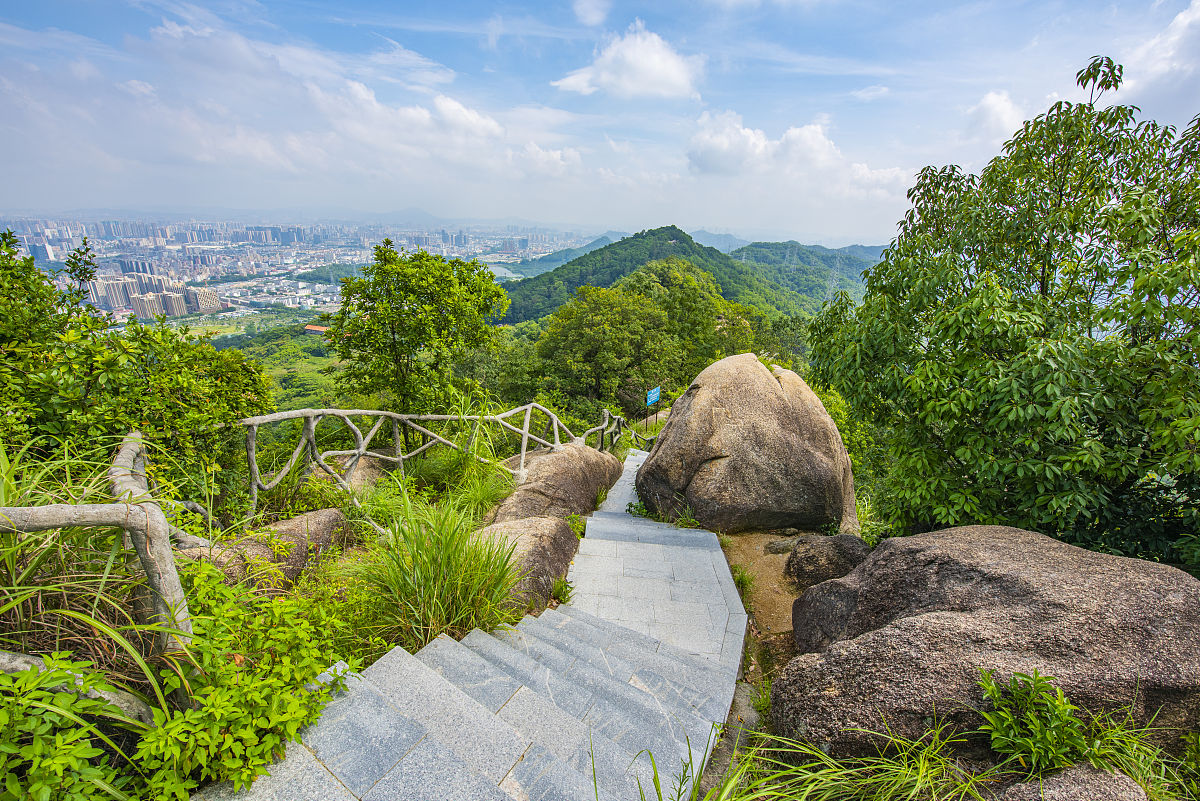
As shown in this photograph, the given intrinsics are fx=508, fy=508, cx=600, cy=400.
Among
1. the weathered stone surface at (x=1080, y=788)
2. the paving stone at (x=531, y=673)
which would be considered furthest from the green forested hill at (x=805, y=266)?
the paving stone at (x=531, y=673)

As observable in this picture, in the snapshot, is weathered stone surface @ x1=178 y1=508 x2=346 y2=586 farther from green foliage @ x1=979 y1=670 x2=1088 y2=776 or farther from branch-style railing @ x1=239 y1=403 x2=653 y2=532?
green foliage @ x1=979 y1=670 x2=1088 y2=776

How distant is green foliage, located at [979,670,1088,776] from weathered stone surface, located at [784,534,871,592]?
2488 mm

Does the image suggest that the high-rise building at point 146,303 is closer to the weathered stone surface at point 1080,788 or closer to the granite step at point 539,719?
the granite step at point 539,719

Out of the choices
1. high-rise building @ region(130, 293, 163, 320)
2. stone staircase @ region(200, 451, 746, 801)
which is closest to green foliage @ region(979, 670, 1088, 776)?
stone staircase @ region(200, 451, 746, 801)

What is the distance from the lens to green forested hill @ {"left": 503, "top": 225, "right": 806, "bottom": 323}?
65056 millimetres

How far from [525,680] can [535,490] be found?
332 centimetres

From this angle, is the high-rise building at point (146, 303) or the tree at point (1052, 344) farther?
the high-rise building at point (146, 303)

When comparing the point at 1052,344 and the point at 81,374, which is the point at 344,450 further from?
the point at 1052,344

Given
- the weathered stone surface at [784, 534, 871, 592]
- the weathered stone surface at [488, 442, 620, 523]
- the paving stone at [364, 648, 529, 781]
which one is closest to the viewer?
the paving stone at [364, 648, 529, 781]

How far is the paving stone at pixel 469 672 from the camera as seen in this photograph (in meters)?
2.50

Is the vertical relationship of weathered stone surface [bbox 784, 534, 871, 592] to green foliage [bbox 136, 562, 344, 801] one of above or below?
below

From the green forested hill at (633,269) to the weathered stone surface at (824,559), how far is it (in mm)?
57582

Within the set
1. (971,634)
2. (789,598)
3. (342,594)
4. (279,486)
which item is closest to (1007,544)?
(971,634)

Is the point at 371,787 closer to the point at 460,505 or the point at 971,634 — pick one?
the point at 971,634
